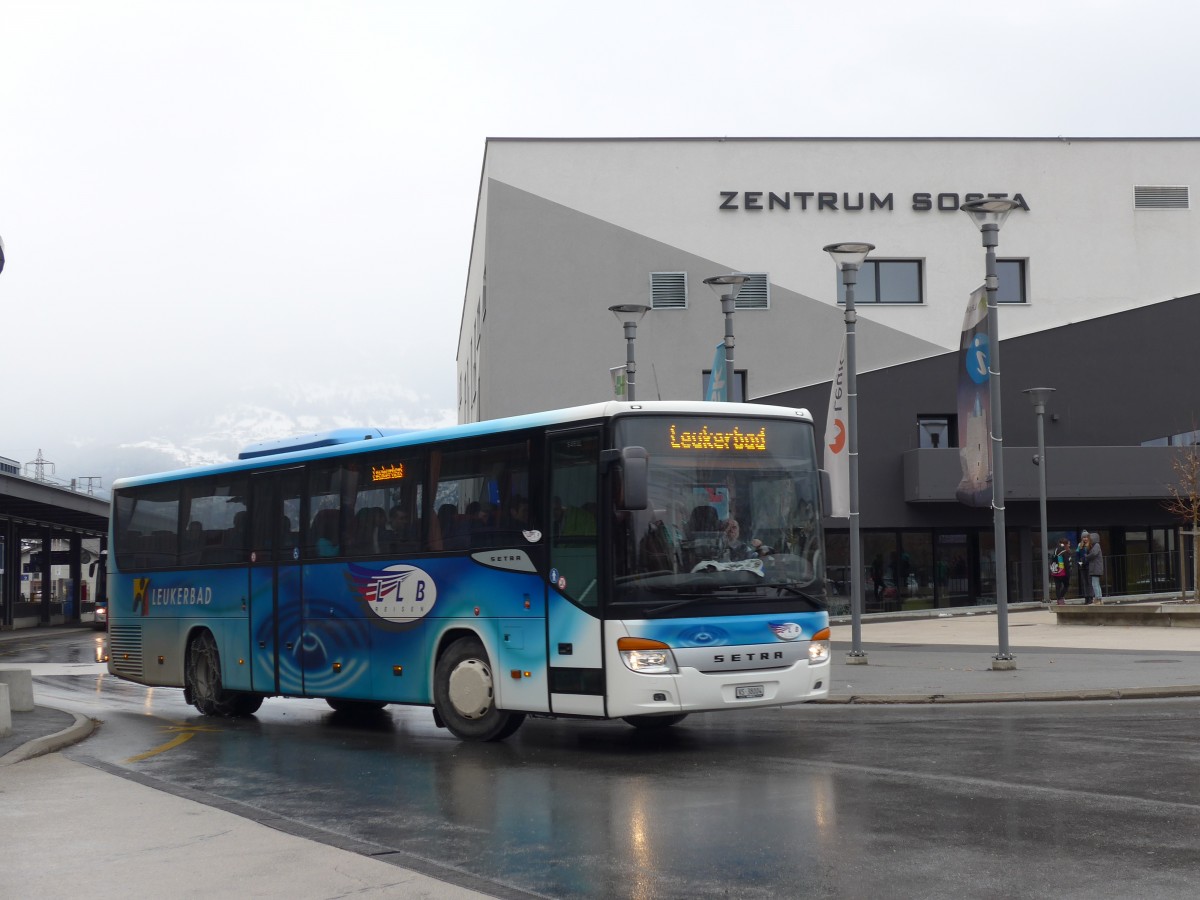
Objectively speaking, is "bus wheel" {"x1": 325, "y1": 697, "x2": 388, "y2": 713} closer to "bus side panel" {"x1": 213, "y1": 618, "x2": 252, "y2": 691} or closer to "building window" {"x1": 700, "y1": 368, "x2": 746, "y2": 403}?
"bus side panel" {"x1": 213, "y1": 618, "x2": 252, "y2": 691}

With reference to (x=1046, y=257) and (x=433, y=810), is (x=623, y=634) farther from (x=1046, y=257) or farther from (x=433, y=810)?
(x=1046, y=257)

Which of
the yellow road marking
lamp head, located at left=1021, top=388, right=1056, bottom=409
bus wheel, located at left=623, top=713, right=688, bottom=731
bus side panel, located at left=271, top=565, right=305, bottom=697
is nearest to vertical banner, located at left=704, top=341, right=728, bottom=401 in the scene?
bus side panel, located at left=271, top=565, right=305, bottom=697

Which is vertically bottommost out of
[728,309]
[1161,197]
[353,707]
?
[353,707]

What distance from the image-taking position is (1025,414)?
44219 mm

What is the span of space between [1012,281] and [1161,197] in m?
5.43

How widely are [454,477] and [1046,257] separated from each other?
34.7 meters

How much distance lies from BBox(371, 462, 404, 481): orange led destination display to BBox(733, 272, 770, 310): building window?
29.9 metres

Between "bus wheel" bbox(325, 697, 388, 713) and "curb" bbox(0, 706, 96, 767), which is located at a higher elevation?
"curb" bbox(0, 706, 96, 767)

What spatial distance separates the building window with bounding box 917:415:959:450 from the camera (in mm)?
43875

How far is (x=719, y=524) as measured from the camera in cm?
1272

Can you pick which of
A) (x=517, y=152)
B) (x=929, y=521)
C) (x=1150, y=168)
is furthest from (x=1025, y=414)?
(x=517, y=152)

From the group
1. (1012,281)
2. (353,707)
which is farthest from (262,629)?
(1012,281)

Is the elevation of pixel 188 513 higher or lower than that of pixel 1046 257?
lower

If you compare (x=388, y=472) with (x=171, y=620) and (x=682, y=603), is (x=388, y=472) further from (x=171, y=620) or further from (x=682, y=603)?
(x=171, y=620)
